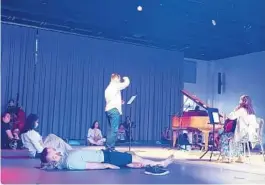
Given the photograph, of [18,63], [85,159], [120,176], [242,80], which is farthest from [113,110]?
[242,80]

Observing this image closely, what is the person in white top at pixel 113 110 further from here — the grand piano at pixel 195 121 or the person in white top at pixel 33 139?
the grand piano at pixel 195 121

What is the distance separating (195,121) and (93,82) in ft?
15.0

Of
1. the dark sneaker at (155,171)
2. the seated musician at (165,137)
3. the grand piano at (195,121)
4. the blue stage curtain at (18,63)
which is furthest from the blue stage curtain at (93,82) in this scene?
the dark sneaker at (155,171)

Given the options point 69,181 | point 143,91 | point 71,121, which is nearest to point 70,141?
point 71,121

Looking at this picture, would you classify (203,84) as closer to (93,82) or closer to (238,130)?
(93,82)

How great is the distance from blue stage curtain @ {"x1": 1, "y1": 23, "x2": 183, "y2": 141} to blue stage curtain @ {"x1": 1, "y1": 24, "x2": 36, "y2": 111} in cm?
10

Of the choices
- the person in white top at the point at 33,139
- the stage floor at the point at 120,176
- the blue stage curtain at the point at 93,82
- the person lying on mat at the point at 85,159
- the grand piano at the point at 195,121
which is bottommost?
the stage floor at the point at 120,176

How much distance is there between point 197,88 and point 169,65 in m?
1.56

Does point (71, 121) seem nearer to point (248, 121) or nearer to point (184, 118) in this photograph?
point (184, 118)

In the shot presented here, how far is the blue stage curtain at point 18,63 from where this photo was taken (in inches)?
409

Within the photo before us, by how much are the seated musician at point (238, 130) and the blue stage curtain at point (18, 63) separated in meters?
6.22

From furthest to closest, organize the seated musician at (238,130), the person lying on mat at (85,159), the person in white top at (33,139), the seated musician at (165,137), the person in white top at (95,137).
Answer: the seated musician at (165,137) → the person in white top at (95,137) → the seated musician at (238,130) → the person in white top at (33,139) → the person lying on mat at (85,159)

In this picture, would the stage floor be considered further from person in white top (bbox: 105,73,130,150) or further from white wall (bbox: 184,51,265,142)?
white wall (bbox: 184,51,265,142)

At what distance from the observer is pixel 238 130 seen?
20.2 ft
